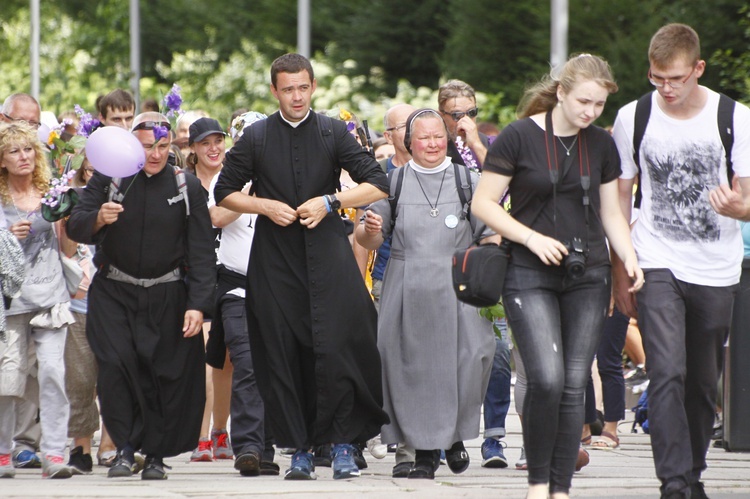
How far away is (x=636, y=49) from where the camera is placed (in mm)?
23672

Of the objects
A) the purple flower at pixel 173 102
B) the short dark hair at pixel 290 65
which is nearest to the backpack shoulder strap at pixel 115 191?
the short dark hair at pixel 290 65

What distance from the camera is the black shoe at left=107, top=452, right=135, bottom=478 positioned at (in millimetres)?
7719

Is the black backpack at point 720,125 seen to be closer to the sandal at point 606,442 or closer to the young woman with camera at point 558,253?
the young woman with camera at point 558,253

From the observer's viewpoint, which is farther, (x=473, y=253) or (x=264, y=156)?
(x=264, y=156)

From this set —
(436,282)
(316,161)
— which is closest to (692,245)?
(436,282)

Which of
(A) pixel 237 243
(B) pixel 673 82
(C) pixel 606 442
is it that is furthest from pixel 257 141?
(C) pixel 606 442

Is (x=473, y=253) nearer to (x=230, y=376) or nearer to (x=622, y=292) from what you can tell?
(x=622, y=292)

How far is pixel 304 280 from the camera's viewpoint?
762 cm

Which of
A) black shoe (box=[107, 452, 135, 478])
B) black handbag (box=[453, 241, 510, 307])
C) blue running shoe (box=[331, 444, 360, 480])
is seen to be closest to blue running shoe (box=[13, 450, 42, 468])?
black shoe (box=[107, 452, 135, 478])

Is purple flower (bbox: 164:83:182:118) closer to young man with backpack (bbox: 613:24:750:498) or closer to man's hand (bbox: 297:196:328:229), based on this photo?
man's hand (bbox: 297:196:328:229)

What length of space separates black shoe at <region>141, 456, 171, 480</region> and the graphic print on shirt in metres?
2.99

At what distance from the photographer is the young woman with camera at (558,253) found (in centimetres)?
614

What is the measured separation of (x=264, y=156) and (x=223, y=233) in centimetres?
135

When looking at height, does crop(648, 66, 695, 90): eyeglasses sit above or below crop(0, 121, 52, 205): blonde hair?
above
